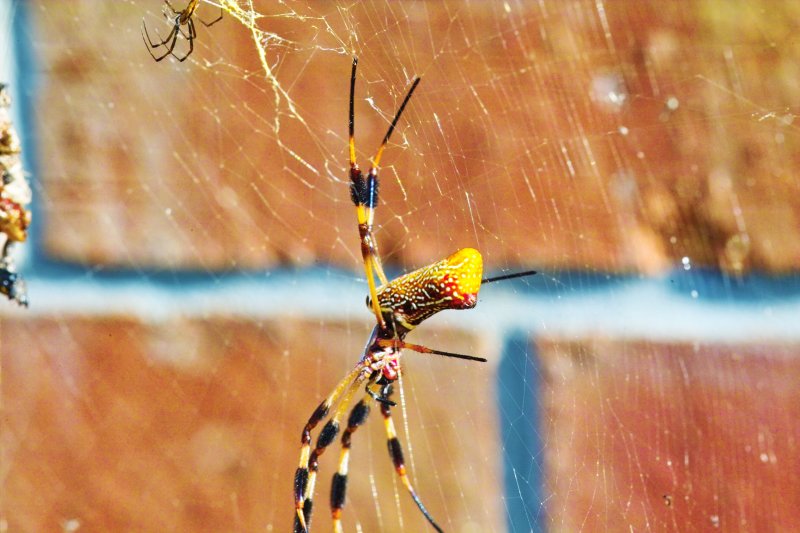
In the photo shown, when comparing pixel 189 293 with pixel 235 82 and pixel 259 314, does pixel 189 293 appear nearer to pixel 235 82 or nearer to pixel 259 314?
pixel 259 314

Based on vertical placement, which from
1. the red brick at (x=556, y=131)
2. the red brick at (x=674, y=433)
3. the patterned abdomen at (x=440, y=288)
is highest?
the red brick at (x=556, y=131)

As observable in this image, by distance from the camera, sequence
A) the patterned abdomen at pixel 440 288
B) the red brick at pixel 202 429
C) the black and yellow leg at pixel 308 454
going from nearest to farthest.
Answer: the patterned abdomen at pixel 440 288
the black and yellow leg at pixel 308 454
the red brick at pixel 202 429

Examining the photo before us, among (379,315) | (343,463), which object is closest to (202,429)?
(343,463)

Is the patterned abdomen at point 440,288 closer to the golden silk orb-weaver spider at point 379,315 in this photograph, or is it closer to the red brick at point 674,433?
the golden silk orb-weaver spider at point 379,315

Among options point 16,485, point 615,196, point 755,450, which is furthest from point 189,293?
point 755,450

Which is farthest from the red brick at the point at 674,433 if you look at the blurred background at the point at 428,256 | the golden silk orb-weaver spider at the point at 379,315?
the golden silk orb-weaver spider at the point at 379,315

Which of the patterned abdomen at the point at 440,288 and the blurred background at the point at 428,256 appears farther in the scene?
the blurred background at the point at 428,256
